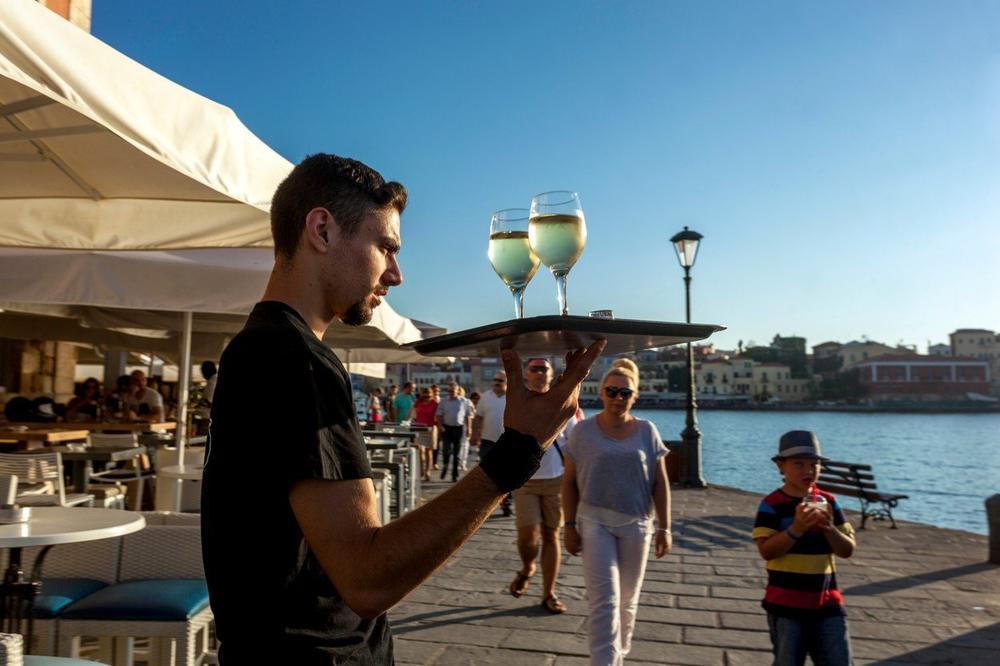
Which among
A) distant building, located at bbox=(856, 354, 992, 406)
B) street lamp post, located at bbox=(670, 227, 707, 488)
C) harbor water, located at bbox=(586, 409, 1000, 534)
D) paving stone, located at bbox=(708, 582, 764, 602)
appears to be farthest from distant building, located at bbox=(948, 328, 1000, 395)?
paving stone, located at bbox=(708, 582, 764, 602)

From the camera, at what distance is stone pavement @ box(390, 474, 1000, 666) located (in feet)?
14.3

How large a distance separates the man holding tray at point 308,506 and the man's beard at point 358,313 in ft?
0.32

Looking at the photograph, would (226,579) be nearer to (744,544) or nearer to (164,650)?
(164,650)

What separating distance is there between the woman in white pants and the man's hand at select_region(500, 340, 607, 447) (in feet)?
8.27

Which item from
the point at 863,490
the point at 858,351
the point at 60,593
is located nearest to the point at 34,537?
the point at 60,593

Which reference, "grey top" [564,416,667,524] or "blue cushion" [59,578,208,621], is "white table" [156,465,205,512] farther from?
"grey top" [564,416,667,524]

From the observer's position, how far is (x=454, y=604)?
17.7ft

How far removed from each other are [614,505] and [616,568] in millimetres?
310

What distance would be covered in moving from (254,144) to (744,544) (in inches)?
244

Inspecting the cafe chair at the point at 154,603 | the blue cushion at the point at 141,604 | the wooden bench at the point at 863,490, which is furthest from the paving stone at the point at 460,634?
the wooden bench at the point at 863,490

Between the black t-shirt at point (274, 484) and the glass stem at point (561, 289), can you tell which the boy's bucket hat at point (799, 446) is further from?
the black t-shirt at point (274, 484)

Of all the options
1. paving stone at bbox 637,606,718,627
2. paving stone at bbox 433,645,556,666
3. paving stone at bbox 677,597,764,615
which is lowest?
paving stone at bbox 677,597,764,615

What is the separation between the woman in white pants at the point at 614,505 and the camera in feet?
11.8

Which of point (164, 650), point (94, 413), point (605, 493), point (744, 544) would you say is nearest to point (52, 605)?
point (164, 650)
